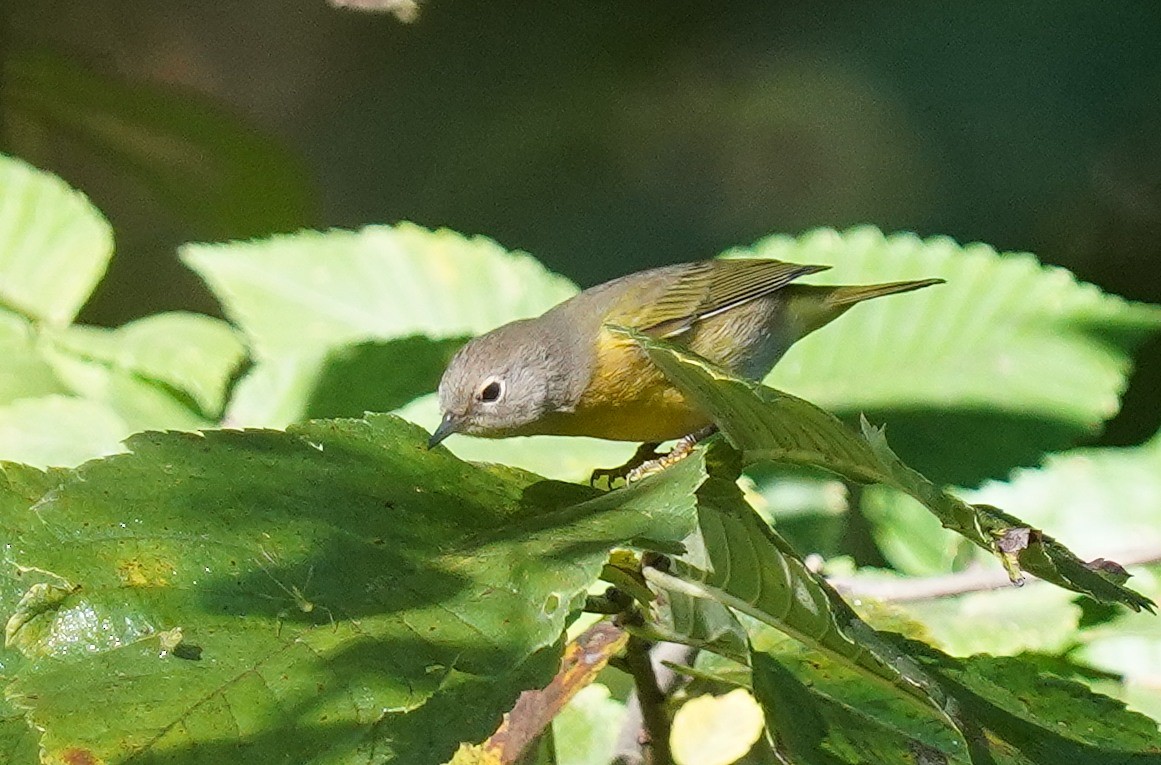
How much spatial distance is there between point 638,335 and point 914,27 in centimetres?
220

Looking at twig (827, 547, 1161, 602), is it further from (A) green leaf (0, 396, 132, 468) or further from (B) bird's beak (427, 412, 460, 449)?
(A) green leaf (0, 396, 132, 468)

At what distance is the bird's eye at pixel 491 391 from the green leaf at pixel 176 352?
63cm

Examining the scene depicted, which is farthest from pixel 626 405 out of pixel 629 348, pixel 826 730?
pixel 826 730

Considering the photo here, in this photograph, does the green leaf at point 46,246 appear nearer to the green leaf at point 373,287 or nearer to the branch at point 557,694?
the green leaf at point 373,287

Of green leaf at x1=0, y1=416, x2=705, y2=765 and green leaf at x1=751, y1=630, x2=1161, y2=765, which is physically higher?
green leaf at x1=0, y1=416, x2=705, y2=765

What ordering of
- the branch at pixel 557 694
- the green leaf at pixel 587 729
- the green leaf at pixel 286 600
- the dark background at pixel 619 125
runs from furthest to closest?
the dark background at pixel 619 125 < the green leaf at pixel 587 729 < the branch at pixel 557 694 < the green leaf at pixel 286 600

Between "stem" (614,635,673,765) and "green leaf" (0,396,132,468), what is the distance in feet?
2.99

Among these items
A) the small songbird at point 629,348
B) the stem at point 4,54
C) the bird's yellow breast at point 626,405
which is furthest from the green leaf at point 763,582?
the stem at point 4,54

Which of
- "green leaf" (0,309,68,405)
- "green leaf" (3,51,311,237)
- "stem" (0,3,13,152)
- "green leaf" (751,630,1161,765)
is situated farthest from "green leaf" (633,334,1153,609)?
"stem" (0,3,13,152)

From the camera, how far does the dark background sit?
252 centimetres

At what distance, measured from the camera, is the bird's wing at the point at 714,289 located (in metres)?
1.58

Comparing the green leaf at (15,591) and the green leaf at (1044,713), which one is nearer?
the green leaf at (15,591)

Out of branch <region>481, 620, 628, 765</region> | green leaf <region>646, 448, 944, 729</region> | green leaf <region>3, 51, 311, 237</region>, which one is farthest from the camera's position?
green leaf <region>3, 51, 311, 237</region>

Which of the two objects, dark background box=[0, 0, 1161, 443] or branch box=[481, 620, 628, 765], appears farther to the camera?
dark background box=[0, 0, 1161, 443]
